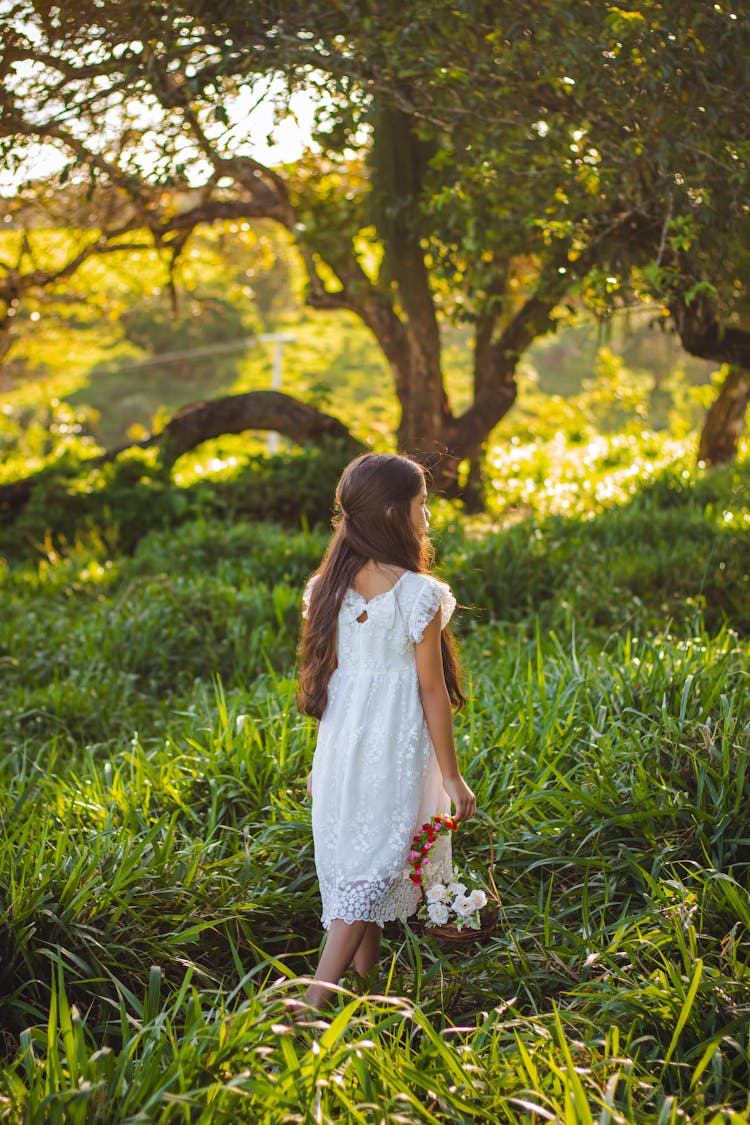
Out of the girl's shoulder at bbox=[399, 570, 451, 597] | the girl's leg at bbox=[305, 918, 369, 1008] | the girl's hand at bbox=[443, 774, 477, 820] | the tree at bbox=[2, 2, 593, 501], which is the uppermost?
the tree at bbox=[2, 2, 593, 501]

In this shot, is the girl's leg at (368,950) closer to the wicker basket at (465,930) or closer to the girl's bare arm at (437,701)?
the wicker basket at (465,930)

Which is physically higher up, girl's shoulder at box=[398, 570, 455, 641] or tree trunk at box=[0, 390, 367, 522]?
girl's shoulder at box=[398, 570, 455, 641]

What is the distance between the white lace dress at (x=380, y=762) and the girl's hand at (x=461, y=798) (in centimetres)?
11

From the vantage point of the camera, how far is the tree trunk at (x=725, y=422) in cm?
1056

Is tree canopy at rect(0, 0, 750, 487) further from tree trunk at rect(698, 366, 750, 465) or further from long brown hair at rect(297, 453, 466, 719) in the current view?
tree trunk at rect(698, 366, 750, 465)

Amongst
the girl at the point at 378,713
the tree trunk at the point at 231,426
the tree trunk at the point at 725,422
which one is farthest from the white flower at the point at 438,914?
the tree trunk at the point at 725,422

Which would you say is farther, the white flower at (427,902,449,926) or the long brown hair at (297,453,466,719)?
the long brown hair at (297,453,466,719)

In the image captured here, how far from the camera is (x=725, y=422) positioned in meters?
10.7

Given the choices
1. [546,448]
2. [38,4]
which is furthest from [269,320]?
[38,4]

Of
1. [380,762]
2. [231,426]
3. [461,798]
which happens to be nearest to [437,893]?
[461,798]

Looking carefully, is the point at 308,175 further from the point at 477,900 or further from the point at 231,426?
the point at 477,900

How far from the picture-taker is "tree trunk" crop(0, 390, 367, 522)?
923 cm

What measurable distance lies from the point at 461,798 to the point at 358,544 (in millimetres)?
688

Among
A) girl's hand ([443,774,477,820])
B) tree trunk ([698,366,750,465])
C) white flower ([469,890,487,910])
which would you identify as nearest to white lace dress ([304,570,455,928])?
girl's hand ([443,774,477,820])
